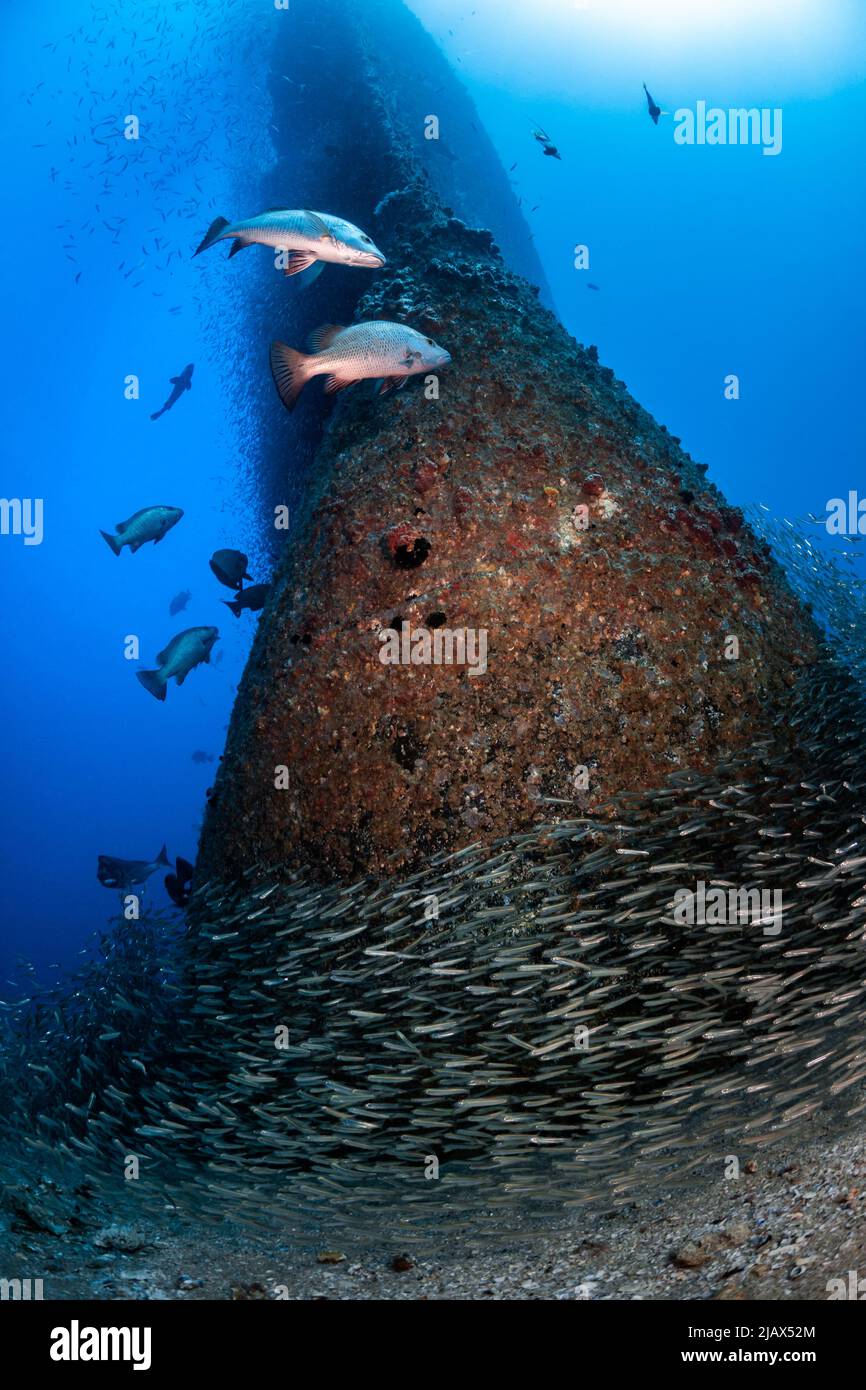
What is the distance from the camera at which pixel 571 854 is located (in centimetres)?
394

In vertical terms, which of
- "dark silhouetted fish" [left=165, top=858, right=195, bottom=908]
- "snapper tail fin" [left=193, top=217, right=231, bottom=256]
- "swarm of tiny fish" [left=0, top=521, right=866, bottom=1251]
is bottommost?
"swarm of tiny fish" [left=0, top=521, right=866, bottom=1251]

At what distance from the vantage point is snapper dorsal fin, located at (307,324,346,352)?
4422 mm

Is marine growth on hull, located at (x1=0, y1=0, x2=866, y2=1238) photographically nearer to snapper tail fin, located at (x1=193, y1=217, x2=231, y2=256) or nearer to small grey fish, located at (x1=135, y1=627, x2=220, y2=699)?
snapper tail fin, located at (x1=193, y1=217, x2=231, y2=256)

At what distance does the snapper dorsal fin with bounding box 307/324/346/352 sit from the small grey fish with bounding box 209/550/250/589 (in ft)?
10.1

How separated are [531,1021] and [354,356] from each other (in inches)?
154

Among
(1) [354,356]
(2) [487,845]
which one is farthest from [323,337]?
(2) [487,845]

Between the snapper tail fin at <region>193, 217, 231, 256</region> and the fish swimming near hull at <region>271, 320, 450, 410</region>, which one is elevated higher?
the snapper tail fin at <region>193, 217, 231, 256</region>

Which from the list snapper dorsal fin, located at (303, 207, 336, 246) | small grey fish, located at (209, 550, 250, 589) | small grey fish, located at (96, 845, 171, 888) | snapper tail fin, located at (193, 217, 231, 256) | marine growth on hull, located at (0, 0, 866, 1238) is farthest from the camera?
small grey fish, located at (96, 845, 171, 888)

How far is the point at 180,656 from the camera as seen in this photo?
7.46 metres

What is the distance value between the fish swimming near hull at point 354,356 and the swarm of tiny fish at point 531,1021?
294 centimetres

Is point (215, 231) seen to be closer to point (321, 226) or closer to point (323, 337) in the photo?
point (321, 226)

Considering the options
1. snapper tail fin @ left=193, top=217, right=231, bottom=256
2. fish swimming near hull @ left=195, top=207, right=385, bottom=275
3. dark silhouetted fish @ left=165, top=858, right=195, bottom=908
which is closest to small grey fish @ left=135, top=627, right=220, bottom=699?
dark silhouetted fish @ left=165, top=858, right=195, bottom=908
